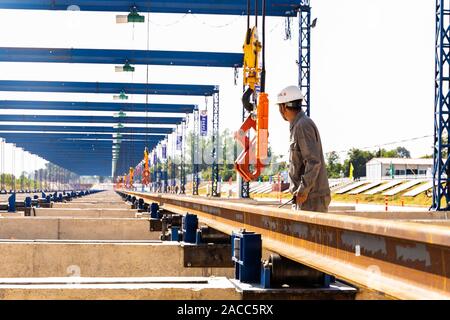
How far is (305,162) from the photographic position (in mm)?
6629

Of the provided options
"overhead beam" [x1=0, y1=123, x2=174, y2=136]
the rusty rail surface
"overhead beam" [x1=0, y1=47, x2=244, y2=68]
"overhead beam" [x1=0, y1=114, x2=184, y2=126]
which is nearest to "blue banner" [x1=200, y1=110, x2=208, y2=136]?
"overhead beam" [x1=0, y1=47, x2=244, y2=68]

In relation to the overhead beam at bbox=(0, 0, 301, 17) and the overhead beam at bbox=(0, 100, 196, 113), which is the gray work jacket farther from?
the overhead beam at bbox=(0, 100, 196, 113)

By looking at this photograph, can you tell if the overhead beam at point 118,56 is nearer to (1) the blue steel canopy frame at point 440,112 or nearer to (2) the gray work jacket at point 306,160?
(1) the blue steel canopy frame at point 440,112

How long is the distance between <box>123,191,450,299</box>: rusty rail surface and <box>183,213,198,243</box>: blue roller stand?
130 inches

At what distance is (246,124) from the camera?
38.6ft

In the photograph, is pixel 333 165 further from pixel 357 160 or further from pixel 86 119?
pixel 86 119

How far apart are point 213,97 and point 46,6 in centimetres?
2246

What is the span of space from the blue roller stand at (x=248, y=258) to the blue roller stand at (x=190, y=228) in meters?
3.40

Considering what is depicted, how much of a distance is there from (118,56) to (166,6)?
7.37m

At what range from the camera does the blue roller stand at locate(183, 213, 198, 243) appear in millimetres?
9578

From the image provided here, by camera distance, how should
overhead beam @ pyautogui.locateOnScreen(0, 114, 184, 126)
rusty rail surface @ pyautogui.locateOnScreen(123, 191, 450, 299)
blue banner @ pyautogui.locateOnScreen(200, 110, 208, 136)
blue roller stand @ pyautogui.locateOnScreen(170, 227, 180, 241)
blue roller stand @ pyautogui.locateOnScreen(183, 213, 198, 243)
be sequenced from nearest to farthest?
1. rusty rail surface @ pyautogui.locateOnScreen(123, 191, 450, 299)
2. blue roller stand @ pyautogui.locateOnScreen(183, 213, 198, 243)
3. blue roller stand @ pyautogui.locateOnScreen(170, 227, 180, 241)
4. blue banner @ pyautogui.locateOnScreen(200, 110, 208, 136)
5. overhead beam @ pyautogui.locateOnScreen(0, 114, 184, 126)

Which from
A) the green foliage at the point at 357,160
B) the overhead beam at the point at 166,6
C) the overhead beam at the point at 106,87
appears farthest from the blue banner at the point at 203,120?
the green foliage at the point at 357,160
